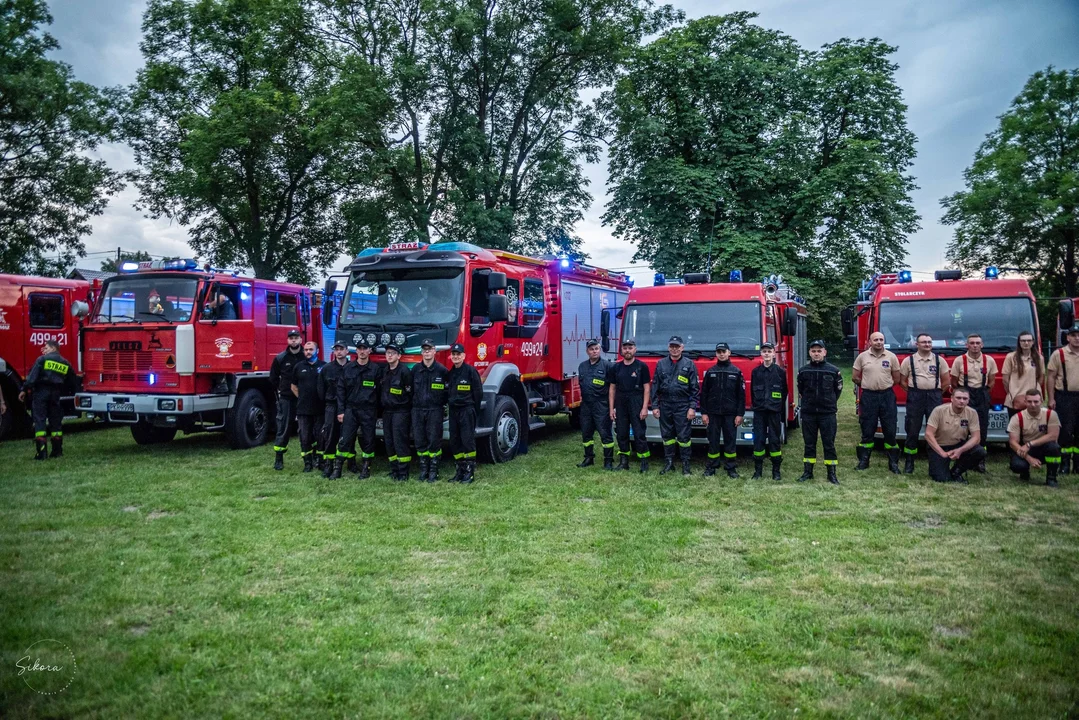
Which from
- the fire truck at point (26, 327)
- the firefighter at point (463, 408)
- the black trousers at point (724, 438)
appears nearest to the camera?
the firefighter at point (463, 408)

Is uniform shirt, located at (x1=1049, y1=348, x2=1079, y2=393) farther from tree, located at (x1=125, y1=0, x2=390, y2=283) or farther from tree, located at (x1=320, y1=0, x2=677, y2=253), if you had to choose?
tree, located at (x1=125, y1=0, x2=390, y2=283)

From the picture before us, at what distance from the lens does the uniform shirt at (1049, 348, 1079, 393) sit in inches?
341

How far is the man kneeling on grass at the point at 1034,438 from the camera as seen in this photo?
8430 millimetres

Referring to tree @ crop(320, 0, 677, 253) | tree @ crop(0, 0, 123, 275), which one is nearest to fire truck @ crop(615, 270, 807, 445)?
tree @ crop(320, 0, 677, 253)

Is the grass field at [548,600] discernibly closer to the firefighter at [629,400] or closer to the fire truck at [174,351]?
the firefighter at [629,400]

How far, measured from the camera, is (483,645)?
4.20 m

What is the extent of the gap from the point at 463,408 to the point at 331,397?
5.72 ft

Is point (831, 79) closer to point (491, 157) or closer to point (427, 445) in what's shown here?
point (491, 157)

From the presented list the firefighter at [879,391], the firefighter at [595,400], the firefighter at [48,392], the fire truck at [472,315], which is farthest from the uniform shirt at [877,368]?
the firefighter at [48,392]

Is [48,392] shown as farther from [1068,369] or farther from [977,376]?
[1068,369]

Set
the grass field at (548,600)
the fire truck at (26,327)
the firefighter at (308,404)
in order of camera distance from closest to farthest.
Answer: the grass field at (548,600), the firefighter at (308,404), the fire truck at (26,327)

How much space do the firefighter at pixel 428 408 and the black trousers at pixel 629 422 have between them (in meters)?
2.33

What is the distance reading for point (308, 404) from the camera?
9.58m

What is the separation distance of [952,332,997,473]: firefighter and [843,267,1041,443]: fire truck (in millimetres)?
467
